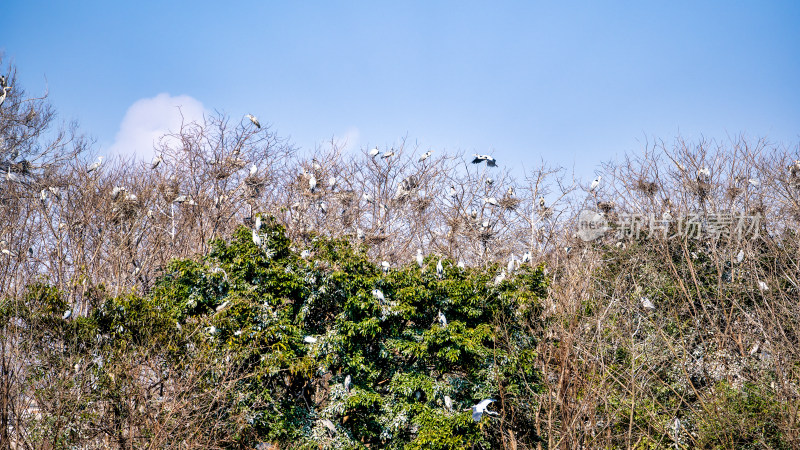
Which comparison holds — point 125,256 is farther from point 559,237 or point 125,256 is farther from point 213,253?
point 559,237

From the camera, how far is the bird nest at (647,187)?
15.0 metres

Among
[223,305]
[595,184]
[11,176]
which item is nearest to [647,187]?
[595,184]

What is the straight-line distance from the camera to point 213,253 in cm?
1045

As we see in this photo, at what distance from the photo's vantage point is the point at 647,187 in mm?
15078

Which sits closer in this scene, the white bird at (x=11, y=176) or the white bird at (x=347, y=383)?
the white bird at (x=347, y=383)

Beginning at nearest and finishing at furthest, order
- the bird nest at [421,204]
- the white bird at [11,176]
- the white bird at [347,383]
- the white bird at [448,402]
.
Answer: the white bird at [448,402]
the white bird at [347,383]
the white bird at [11,176]
the bird nest at [421,204]

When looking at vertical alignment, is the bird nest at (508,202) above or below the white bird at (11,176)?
above

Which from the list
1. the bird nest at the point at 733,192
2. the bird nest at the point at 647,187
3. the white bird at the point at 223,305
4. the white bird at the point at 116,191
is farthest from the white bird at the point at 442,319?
the bird nest at the point at 733,192

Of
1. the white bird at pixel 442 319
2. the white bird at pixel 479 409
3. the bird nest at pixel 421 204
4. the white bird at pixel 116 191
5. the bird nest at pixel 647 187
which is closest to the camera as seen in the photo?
the white bird at pixel 479 409

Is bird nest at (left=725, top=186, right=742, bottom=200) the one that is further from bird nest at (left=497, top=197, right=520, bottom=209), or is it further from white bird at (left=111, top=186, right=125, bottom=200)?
white bird at (left=111, top=186, right=125, bottom=200)

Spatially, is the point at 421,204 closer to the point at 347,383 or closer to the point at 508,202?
the point at 508,202

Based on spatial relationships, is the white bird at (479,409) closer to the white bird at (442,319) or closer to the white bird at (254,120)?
the white bird at (442,319)

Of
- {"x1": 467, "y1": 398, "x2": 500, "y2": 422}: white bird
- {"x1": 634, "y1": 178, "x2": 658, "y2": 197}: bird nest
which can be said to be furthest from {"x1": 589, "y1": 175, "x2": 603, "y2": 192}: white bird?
{"x1": 467, "y1": 398, "x2": 500, "y2": 422}: white bird

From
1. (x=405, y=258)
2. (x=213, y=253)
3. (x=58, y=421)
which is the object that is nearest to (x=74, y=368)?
(x=58, y=421)
